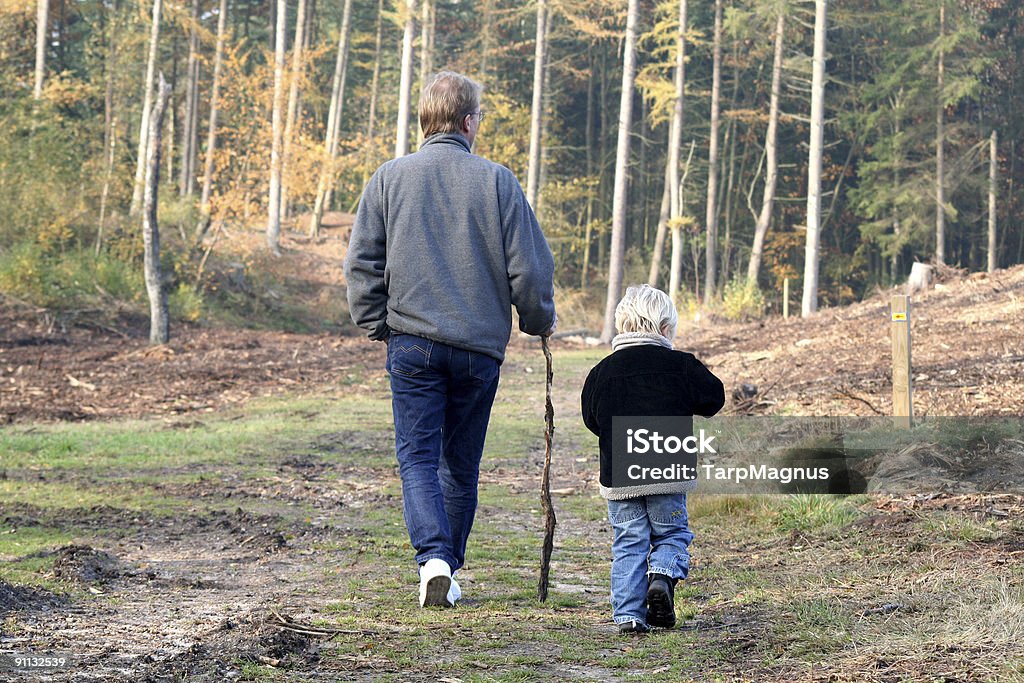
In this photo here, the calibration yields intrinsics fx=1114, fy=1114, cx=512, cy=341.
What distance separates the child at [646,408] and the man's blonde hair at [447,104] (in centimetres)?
116

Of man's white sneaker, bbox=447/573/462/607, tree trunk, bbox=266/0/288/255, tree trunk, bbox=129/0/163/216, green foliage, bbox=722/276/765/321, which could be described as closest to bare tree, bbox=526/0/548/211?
green foliage, bbox=722/276/765/321

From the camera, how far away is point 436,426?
16.8 feet

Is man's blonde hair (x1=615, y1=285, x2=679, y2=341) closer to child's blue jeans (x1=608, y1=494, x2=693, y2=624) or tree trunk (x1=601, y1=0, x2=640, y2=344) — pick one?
child's blue jeans (x1=608, y1=494, x2=693, y2=624)

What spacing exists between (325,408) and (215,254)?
1767 cm

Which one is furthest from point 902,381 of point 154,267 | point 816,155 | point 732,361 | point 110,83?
point 110,83

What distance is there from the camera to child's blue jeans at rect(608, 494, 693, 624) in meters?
4.66

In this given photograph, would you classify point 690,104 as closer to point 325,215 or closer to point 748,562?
point 325,215

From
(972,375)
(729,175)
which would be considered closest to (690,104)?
(729,175)

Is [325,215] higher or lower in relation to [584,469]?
higher

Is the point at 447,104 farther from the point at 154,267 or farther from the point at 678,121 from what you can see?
the point at 678,121

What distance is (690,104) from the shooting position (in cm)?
4722

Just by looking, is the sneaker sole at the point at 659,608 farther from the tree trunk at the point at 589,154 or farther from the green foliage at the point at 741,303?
the tree trunk at the point at 589,154

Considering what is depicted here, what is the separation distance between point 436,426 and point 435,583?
2.37ft

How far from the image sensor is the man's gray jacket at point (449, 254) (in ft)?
16.5
